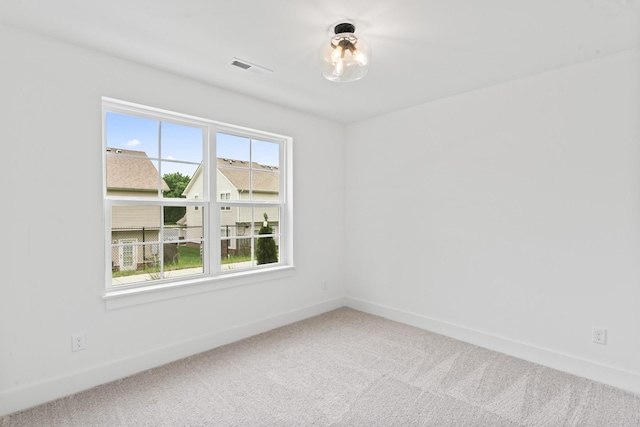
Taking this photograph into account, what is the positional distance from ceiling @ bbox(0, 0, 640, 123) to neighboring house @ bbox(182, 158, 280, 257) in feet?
2.90

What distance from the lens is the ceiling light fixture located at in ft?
7.03

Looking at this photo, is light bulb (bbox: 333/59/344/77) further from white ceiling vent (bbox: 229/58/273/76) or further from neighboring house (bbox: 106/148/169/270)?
neighboring house (bbox: 106/148/169/270)

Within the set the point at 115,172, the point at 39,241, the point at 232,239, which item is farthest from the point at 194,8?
the point at 232,239

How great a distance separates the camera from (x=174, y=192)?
3.03 meters

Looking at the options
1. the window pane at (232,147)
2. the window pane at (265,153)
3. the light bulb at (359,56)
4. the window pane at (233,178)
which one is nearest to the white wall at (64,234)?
the window pane at (232,147)

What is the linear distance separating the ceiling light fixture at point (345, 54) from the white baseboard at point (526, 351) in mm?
2638

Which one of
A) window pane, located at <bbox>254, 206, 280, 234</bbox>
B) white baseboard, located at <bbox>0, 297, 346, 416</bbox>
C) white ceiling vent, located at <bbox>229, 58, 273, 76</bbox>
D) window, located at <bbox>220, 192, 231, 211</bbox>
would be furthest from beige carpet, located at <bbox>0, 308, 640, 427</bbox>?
white ceiling vent, located at <bbox>229, 58, 273, 76</bbox>

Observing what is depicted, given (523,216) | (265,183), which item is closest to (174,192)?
(265,183)

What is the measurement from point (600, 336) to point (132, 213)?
3.82 metres

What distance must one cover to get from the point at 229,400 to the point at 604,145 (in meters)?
3.30

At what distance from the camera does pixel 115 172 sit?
271 cm

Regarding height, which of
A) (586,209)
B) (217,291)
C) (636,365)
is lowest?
(636,365)

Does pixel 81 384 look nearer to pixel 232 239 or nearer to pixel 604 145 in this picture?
pixel 232 239

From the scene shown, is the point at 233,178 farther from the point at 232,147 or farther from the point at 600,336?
the point at 600,336
